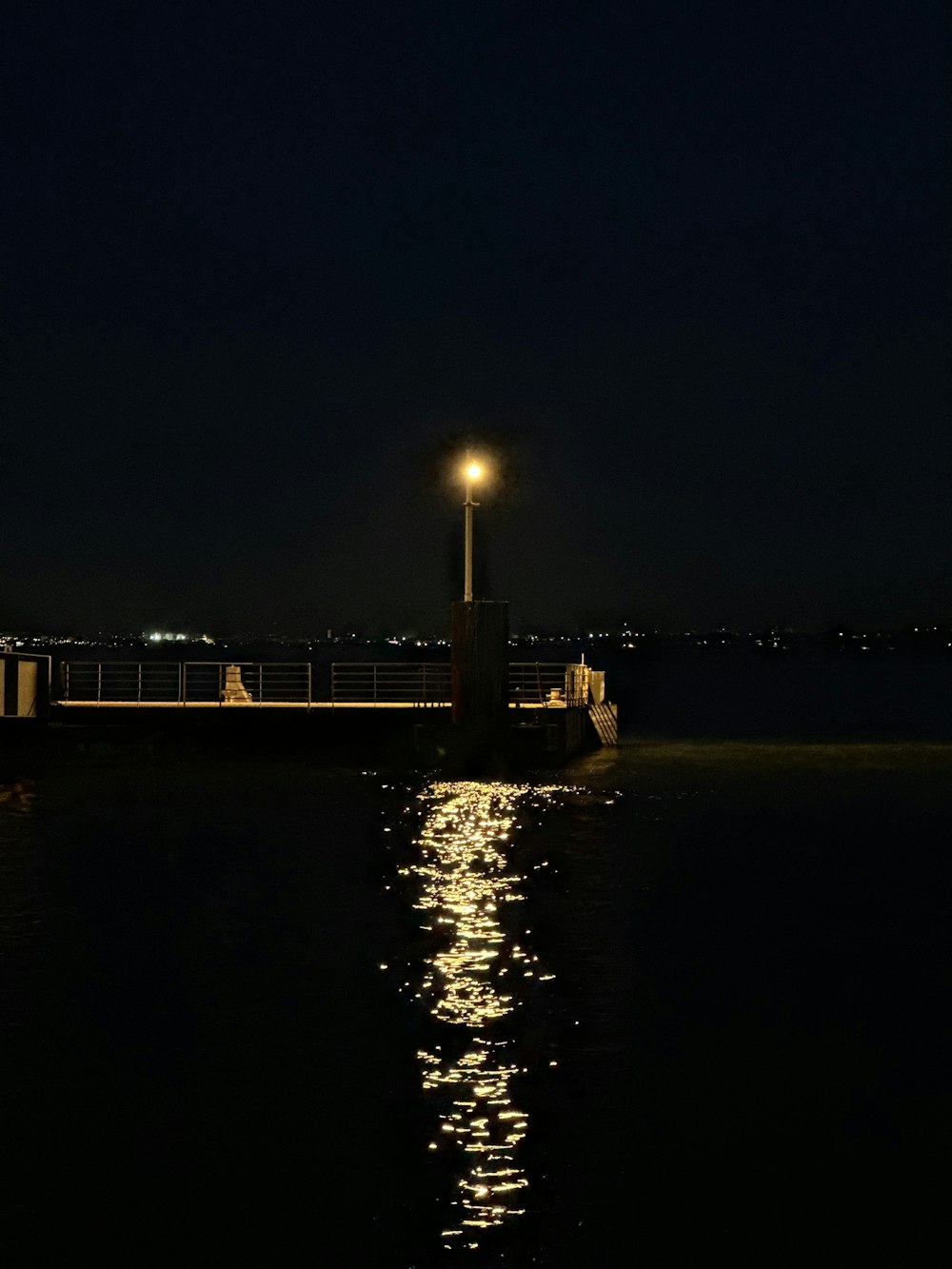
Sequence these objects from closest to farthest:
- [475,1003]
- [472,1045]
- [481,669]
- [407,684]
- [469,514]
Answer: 1. [472,1045]
2. [475,1003]
3. [481,669]
4. [469,514]
5. [407,684]

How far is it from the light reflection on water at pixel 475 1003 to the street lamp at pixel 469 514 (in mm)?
9909

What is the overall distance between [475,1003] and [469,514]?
25.3 metres

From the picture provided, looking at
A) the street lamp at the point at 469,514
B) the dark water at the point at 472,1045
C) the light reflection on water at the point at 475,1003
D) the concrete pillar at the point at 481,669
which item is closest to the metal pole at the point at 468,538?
the street lamp at the point at 469,514

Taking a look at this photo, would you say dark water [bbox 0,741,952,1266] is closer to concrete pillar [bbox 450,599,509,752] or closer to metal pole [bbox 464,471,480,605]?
concrete pillar [bbox 450,599,509,752]

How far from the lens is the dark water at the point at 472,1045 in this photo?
35.7ft

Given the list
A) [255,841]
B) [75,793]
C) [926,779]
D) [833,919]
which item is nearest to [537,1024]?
[833,919]

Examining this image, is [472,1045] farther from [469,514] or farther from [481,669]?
[469,514]

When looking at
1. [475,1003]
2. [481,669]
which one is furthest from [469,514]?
[475,1003]

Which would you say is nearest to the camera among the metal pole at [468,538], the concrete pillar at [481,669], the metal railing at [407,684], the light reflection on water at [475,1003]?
the light reflection on water at [475,1003]

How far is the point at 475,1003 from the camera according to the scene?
1681 centimetres

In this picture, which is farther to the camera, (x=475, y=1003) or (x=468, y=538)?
(x=468, y=538)

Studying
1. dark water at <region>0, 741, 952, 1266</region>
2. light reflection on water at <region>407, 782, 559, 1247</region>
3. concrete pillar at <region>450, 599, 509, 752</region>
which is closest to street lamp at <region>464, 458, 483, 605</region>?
concrete pillar at <region>450, 599, 509, 752</region>

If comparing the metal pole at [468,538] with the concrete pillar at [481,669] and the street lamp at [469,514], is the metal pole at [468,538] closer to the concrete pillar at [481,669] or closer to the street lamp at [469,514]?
the street lamp at [469,514]

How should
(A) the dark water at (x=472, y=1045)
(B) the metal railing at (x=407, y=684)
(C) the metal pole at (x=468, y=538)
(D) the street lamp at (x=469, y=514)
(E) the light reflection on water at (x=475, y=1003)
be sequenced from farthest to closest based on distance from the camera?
(B) the metal railing at (x=407, y=684) < (C) the metal pole at (x=468, y=538) < (D) the street lamp at (x=469, y=514) < (E) the light reflection on water at (x=475, y=1003) < (A) the dark water at (x=472, y=1045)
